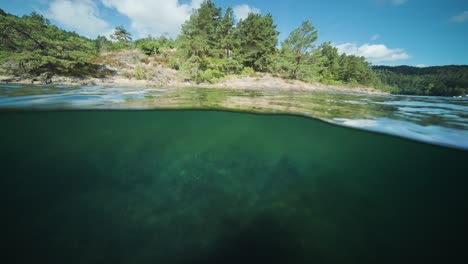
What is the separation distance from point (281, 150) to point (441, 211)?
4.62 meters

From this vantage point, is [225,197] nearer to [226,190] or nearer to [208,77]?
[226,190]

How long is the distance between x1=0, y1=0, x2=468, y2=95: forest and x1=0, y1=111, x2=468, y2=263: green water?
1680cm

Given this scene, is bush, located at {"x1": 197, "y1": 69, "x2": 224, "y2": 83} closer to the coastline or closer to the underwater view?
the coastline

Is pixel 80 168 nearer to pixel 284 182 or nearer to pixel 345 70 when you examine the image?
pixel 284 182

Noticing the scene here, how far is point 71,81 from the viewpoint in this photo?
18.3 meters

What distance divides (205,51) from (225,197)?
34.1 meters

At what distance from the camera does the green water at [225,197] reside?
3.21 meters

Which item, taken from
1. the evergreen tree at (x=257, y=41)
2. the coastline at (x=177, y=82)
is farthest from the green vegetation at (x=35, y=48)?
the evergreen tree at (x=257, y=41)

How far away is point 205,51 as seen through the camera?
32844 millimetres

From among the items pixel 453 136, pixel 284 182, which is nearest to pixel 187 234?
pixel 284 182

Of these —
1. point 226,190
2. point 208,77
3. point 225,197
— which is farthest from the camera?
point 208,77

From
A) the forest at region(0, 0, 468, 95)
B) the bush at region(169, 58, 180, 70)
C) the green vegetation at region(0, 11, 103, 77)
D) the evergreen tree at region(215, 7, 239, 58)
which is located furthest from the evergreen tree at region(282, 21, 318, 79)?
the green vegetation at region(0, 11, 103, 77)

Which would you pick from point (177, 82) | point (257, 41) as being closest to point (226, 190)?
point (177, 82)

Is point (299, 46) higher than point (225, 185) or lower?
higher
